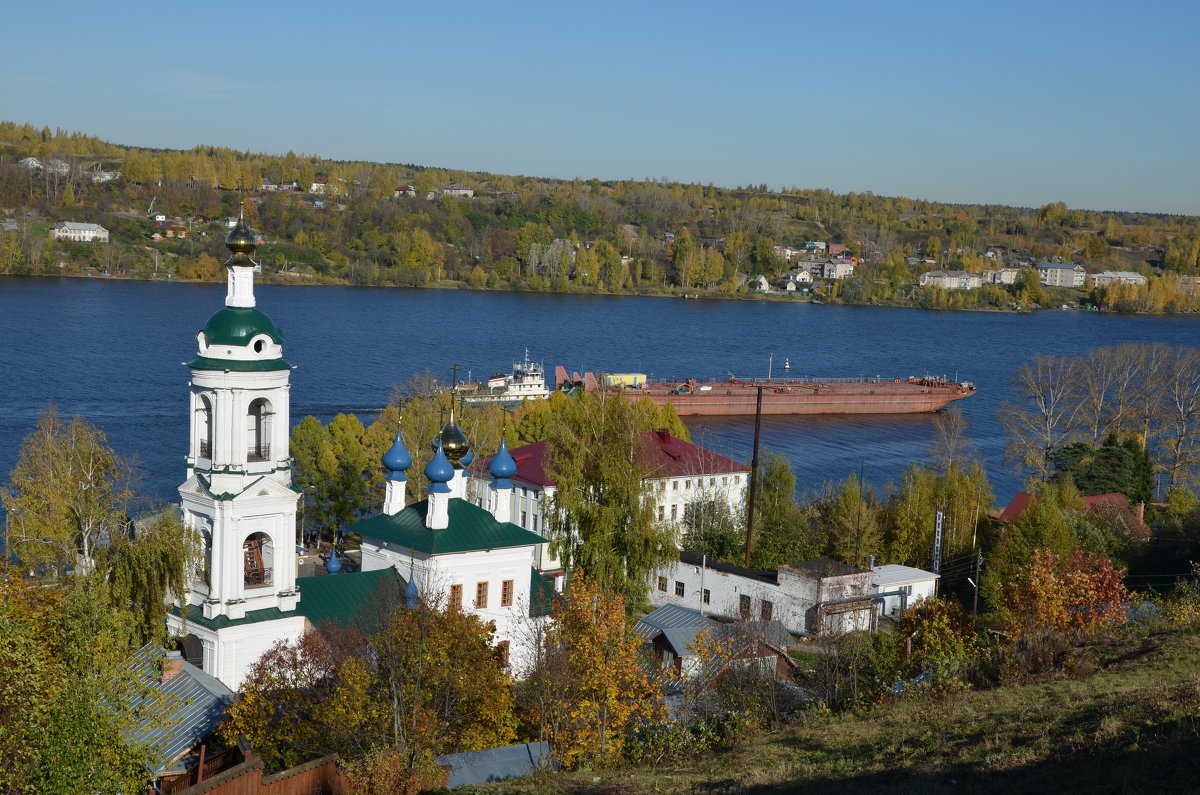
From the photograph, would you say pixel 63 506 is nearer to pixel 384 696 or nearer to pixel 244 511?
pixel 244 511

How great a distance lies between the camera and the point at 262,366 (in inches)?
533

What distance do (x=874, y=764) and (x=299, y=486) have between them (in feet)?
67.7

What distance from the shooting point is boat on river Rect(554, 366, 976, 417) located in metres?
54.3

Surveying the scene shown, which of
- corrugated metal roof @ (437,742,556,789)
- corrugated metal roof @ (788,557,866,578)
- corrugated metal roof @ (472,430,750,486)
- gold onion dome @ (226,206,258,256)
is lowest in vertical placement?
corrugated metal roof @ (788,557,866,578)

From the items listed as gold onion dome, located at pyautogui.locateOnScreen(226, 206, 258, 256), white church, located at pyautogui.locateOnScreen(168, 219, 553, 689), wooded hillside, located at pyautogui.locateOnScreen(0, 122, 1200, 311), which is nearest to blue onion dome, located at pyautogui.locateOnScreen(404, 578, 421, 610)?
white church, located at pyautogui.locateOnScreen(168, 219, 553, 689)

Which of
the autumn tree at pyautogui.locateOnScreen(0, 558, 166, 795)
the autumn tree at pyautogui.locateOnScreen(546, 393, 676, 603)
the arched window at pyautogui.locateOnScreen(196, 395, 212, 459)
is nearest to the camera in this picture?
the autumn tree at pyautogui.locateOnScreen(0, 558, 166, 795)

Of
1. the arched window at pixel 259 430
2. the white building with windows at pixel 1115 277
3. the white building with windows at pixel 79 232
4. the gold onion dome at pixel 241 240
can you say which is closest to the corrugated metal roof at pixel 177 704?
the arched window at pixel 259 430

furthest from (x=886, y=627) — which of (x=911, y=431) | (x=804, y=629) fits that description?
(x=911, y=431)

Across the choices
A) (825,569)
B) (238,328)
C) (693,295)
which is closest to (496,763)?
(238,328)

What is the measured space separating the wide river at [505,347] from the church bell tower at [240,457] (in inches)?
724

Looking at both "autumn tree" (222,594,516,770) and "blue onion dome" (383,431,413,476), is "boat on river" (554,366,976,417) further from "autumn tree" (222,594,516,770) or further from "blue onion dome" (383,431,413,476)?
"autumn tree" (222,594,516,770)

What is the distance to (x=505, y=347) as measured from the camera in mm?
70062

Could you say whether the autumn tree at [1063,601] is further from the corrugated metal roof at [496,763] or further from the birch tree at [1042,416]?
the birch tree at [1042,416]

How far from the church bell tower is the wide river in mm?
18378
